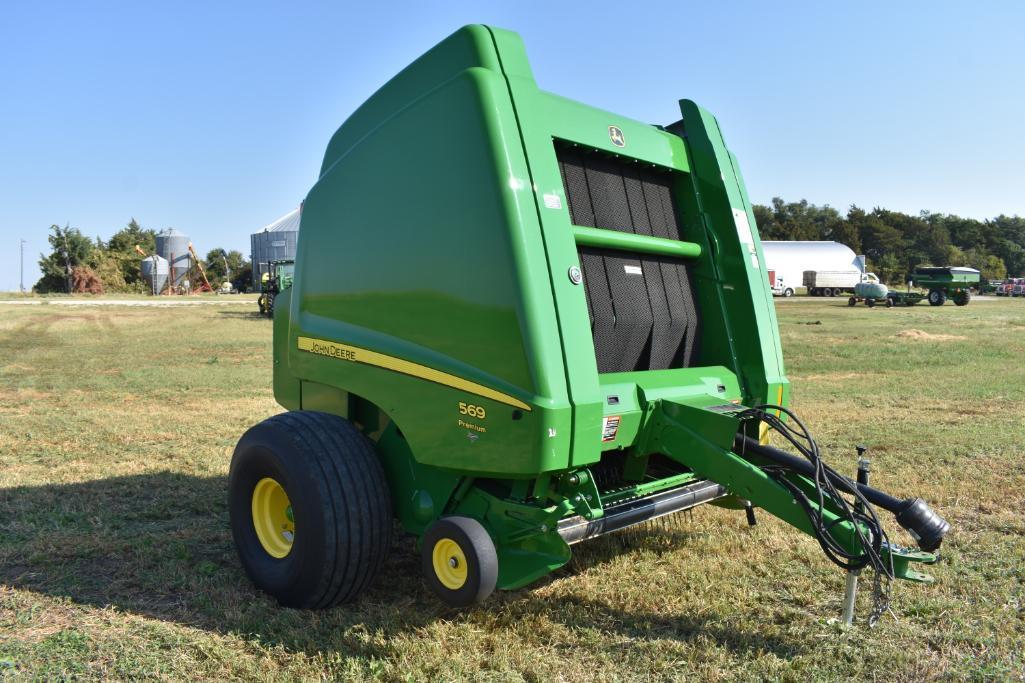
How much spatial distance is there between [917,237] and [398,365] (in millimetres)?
85676

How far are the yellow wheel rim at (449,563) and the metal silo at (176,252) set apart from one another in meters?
65.3

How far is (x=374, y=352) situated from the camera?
3395mm

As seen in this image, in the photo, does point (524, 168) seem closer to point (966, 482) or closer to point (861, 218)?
point (966, 482)

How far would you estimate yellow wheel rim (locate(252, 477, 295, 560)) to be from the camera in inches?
143

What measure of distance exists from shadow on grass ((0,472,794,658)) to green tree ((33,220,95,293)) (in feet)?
198

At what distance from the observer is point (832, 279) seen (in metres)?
49.2

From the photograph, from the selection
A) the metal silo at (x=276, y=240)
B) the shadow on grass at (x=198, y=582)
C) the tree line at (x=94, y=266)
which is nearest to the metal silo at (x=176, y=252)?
the tree line at (x=94, y=266)

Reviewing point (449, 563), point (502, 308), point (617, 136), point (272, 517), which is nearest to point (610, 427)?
point (502, 308)

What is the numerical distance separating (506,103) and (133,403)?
7.65 metres

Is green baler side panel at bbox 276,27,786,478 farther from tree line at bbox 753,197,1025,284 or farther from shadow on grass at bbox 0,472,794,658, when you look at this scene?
tree line at bbox 753,197,1025,284

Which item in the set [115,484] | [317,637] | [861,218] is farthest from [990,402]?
[861,218]

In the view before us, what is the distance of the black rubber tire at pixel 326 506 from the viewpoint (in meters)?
3.15

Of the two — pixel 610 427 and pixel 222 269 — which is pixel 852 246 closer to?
pixel 222 269

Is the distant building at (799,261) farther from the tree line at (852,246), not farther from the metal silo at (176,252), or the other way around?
the metal silo at (176,252)
